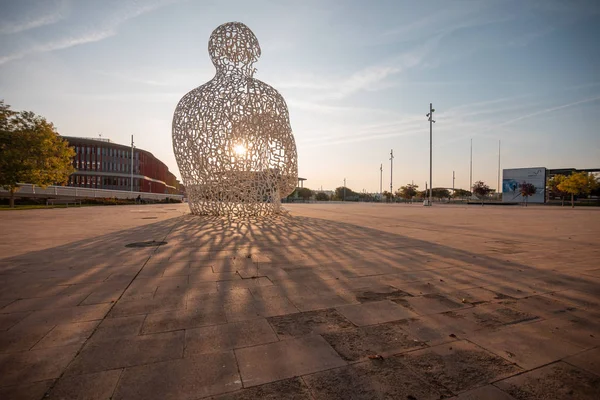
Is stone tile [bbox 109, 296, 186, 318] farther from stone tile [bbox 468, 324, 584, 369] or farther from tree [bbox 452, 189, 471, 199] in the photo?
→ tree [bbox 452, 189, 471, 199]

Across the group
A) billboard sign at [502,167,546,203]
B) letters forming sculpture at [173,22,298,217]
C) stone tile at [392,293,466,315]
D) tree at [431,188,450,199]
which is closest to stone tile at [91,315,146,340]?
stone tile at [392,293,466,315]

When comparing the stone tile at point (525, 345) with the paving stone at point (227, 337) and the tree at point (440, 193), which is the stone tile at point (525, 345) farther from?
the tree at point (440, 193)

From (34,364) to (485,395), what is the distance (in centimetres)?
330

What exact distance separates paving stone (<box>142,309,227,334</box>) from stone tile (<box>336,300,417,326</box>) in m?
1.36

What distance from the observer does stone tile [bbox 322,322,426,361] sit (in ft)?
8.16

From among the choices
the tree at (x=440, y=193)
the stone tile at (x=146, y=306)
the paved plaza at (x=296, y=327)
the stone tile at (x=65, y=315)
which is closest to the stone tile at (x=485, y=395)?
the paved plaza at (x=296, y=327)

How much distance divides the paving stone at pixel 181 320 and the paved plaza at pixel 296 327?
2 cm

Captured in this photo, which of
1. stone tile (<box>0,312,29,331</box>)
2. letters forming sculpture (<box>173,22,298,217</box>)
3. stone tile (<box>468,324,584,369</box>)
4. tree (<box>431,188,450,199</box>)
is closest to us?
stone tile (<box>468,324,584,369</box>)

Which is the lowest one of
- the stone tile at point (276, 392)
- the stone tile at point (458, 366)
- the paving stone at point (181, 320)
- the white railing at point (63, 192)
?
the stone tile at point (458, 366)

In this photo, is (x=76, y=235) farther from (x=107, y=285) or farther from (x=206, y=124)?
(x=206, y=124)

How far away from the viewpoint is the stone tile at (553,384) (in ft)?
6.56

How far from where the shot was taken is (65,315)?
3.17 meters

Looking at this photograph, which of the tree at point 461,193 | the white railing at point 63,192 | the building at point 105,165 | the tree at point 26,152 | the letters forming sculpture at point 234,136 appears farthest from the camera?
the tree at point 461,193

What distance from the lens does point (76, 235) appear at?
8539mm
